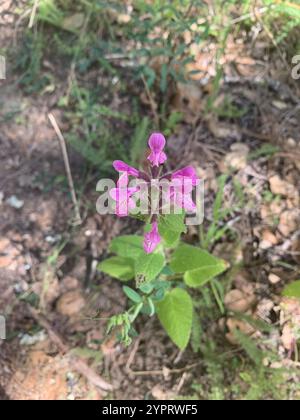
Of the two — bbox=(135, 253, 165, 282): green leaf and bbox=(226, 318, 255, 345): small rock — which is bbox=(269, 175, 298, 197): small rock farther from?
bbox=(135, 253, 165, 282): green leaf

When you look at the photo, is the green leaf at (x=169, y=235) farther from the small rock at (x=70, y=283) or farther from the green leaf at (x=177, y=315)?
the small rock at (x=70, y=283)

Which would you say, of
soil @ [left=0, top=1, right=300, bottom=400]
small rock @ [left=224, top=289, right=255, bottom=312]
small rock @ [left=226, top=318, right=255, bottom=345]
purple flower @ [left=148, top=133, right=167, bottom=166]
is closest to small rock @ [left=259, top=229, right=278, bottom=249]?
soil @ [left=0, top=1, right=300, bottom=400]

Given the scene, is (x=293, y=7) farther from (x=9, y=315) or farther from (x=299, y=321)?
(x=9, y=315)

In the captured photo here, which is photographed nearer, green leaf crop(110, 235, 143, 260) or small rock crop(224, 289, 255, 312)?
green leaf crop(110, 235, 143, 260)

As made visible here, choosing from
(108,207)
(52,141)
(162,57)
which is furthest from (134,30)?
(108,207)

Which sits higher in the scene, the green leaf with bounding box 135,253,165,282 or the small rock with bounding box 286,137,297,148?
the small rock with bounding box 286,137,297,148

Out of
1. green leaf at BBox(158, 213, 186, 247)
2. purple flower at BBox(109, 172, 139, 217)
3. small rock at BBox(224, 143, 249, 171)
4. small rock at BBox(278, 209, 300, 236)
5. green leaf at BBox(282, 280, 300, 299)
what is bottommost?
green leaf at BBox(282, 280, 300, 299)

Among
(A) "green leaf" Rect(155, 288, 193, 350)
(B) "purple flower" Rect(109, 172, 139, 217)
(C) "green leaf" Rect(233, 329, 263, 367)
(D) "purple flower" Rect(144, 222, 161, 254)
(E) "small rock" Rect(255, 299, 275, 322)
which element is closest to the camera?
(B) "purple flower" Rect(109, 172, 139, 217)
